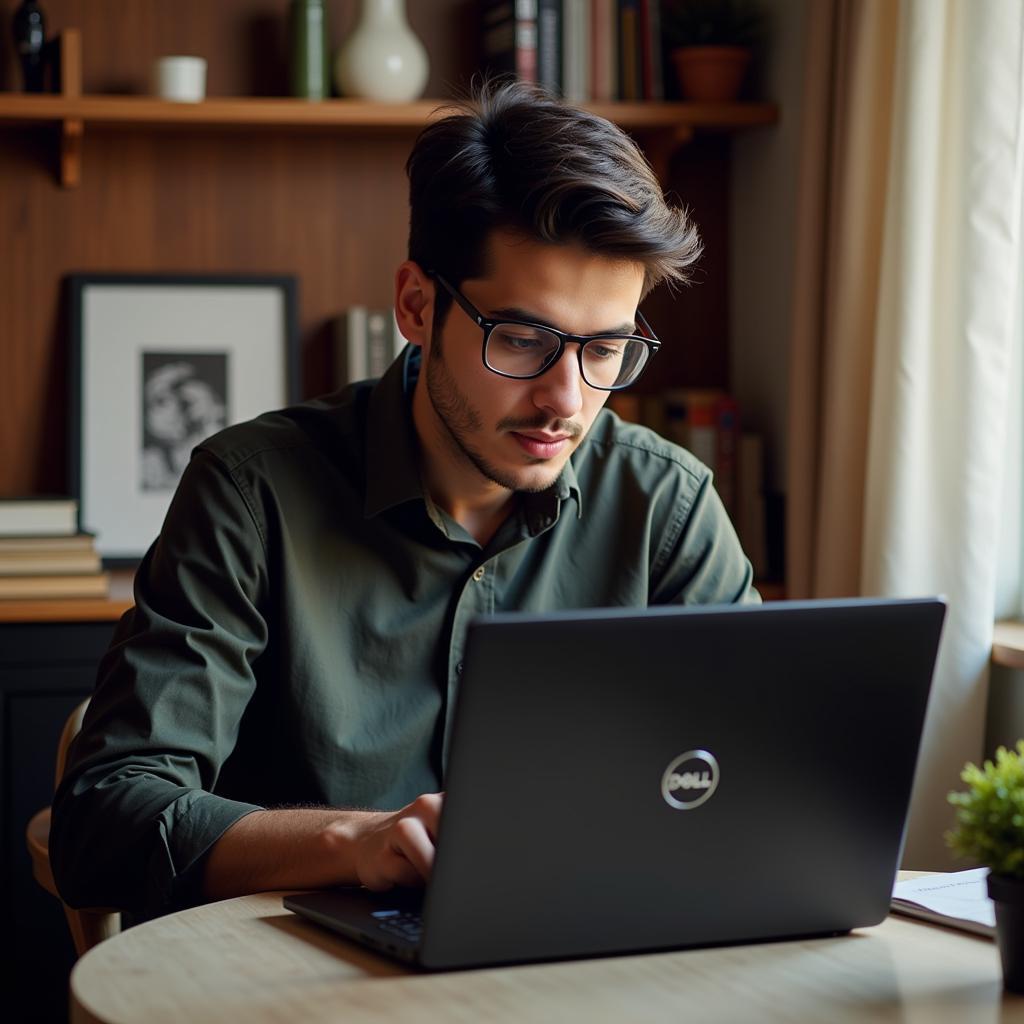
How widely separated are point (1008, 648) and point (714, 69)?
1.33 meters

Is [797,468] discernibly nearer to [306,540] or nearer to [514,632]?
[306,540]

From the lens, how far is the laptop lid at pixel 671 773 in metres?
0.87

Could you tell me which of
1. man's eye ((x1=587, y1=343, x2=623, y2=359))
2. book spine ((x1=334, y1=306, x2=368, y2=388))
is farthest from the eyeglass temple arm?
book spine ((x1=334, y1=306, x2=368, y2=388))

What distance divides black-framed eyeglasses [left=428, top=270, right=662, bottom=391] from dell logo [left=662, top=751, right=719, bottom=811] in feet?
1.90

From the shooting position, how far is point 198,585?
1.40 meters

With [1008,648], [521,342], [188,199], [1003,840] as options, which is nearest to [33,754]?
[188,199]

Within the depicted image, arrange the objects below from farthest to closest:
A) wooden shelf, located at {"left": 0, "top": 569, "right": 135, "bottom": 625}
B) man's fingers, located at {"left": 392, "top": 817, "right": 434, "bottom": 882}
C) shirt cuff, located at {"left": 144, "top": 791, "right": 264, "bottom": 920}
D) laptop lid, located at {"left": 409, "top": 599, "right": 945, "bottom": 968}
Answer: wooden shelf, located at {"left": 0, "top": 569, "right": 135, "bottom": 625} → shirt cuff, located at {"left": 144, "top": 791, "right": 264, "bottom": 920} → man's fingers, located at {"left": 392, "top": 817, "right": 434, "bottom": 882} → laptop lid, located at {"left": 409, "top": 599, "right": 945, "bottom": 968}

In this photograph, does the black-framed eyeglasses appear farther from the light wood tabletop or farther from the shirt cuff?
the light wood tabletop

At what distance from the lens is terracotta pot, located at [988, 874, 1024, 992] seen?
926mm

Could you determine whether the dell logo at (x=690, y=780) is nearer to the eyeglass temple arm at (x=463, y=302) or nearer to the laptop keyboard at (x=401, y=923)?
the laptop keyboard at (x=401, y=923)

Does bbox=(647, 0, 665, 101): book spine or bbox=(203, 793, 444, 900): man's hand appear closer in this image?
bbox=(203, 793, 444, 900): man's hand

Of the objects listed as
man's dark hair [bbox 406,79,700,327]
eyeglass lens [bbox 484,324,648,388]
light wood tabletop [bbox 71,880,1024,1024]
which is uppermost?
man's dark hair [bbox 406,79,700,327]

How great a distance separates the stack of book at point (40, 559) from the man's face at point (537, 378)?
118 cm

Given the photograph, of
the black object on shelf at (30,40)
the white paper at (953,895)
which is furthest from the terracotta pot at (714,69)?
the white paper at (953,895)
